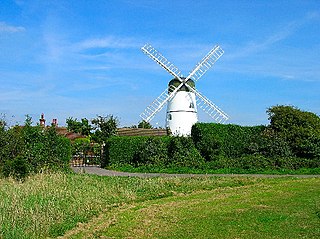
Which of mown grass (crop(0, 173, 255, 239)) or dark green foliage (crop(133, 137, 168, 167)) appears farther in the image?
dark green foliage (crop(133, 137, 168, 167))

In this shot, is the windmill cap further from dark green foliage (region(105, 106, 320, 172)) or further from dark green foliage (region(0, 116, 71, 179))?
dark green foliage (region(0, 116, 71, 179))

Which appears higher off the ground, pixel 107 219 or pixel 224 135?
pixel 224 135

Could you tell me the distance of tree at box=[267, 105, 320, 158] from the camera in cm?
2619

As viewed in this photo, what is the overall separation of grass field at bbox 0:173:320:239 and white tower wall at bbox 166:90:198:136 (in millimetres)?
19443

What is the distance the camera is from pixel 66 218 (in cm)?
1050

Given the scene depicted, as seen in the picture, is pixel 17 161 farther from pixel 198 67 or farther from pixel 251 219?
pixel 198 67

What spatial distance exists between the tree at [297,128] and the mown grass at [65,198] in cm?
911

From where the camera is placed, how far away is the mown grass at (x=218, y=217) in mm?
8773

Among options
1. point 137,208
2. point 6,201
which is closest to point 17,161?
point 6,201

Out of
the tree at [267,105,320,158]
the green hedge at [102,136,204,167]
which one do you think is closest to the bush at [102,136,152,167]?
the green hedge at [102,136,204,167]

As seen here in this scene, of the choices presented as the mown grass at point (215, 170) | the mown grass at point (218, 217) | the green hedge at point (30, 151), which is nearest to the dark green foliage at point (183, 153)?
the mown grass at point (215, 170)

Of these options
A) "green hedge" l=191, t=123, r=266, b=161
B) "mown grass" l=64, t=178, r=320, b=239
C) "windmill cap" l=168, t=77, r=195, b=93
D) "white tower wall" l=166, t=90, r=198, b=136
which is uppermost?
"windmill cap" l=168, t=77, r=195, b=93

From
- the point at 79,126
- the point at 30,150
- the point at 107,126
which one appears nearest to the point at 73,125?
the point at 79,126

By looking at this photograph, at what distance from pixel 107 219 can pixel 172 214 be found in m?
1.54
